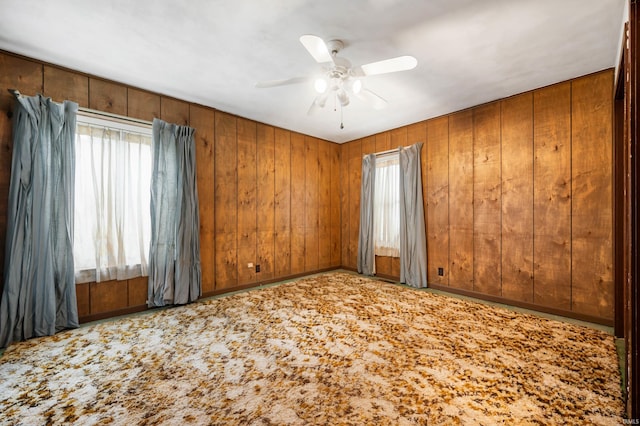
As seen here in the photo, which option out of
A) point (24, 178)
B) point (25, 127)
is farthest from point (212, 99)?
point (24, 178)

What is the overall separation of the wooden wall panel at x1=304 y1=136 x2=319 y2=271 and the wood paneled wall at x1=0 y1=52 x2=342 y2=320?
2 cm

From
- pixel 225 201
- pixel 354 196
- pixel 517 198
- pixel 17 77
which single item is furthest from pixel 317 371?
pixel 354 196

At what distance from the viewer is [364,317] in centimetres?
312

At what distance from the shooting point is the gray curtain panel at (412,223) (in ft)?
14.4

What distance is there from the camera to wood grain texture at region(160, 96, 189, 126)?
142 inches

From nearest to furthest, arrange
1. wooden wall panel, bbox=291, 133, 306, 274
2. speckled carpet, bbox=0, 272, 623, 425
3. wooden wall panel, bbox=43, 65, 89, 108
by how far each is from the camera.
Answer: speckled carpet, bbox=0, 272, 623, 425, wooden wall panel, bbox=43, 65, 89, 108, wooden wall panel, bbox=291, 133, 306, 274

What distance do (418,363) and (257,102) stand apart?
351 centimetres

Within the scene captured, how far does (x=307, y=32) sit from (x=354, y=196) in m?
3.62

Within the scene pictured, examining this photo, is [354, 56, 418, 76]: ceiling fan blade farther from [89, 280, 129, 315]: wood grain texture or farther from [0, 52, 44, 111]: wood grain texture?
[89, 280, 129, 315]: wood grain texture

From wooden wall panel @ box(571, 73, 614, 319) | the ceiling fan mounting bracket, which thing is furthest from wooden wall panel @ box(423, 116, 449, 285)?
the ceiling fan mounting bracket

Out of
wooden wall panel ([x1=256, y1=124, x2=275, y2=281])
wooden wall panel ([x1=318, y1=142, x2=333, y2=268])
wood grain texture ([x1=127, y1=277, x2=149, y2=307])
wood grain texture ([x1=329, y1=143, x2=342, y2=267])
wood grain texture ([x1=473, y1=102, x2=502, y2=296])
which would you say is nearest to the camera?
wood grain texture ([x1=127, y1=277, x2=149, y2=307])

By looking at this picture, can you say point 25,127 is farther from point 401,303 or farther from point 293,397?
point 401,303

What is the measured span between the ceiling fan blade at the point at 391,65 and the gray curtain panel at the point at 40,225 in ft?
9.75

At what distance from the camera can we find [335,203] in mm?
5844
